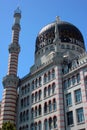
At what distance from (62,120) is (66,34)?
23.1 meters

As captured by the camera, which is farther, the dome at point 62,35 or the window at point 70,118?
the dome at point 62,35

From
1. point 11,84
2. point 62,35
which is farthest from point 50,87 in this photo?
point 62,35

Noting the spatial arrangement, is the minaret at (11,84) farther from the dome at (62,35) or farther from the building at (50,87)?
the dome at (62,35)

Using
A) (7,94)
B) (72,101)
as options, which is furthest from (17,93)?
(72,101)

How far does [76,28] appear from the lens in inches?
2263

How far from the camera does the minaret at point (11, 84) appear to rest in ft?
149

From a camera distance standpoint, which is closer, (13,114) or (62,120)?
(62,120)

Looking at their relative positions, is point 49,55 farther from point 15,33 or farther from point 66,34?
point 15,33

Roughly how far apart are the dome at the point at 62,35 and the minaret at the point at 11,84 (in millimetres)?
5447

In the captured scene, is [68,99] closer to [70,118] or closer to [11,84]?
[70,118]

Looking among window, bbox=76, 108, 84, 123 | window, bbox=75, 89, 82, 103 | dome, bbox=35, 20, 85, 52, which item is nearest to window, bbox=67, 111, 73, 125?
window, bbox=76, 108, 84, 123

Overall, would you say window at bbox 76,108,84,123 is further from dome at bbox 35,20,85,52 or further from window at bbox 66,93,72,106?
dome at bbox 35,20,85,52

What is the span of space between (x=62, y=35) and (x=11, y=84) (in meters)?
15.8

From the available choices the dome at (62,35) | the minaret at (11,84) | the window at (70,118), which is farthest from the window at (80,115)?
the dome at (62,35)
